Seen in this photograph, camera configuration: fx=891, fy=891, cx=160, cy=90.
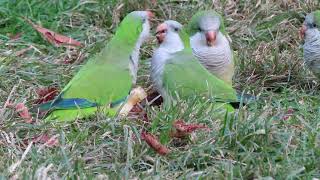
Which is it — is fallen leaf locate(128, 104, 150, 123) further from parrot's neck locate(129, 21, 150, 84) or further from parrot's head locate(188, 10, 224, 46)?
parrot's head locate(188, 10, 224, 46)

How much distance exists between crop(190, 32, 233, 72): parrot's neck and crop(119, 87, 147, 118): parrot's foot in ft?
1.60

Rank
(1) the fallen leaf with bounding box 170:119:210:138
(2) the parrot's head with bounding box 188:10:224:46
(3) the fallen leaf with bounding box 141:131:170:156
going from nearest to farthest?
(3) the fallen leaf with bounding box 141:131:170:156 → (1) the fallen leaf with bounding box 170:119:210:138 → (2) the parrot's head with bounding box 188:10:224:46

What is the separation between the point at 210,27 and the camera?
513 cm

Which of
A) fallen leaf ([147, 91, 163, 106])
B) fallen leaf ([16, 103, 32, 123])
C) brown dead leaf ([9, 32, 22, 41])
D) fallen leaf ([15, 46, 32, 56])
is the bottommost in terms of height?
fallen leaf ([147, 91, 163, 106])

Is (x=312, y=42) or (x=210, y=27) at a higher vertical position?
(x=210, y=27)

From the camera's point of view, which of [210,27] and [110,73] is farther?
[210,27]

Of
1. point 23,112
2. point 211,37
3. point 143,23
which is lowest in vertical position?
point 23,112

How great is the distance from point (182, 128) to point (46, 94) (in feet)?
3.76

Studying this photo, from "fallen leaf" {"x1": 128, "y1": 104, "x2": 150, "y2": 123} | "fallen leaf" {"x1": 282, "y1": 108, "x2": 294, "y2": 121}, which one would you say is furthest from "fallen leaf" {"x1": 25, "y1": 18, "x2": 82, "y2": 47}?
"fallen leaf" {"x1": 282, "y1": 108, "x2": 294, "y2": 121}

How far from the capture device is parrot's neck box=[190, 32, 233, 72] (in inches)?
200

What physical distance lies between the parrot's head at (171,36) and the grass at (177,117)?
0.38 meters

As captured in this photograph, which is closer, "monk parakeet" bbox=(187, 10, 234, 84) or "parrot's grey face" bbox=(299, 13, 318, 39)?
"monk parakeet" bbox=(187, 10, 234, 84)

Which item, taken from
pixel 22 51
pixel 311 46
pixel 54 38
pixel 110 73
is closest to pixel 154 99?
pixel 110 73

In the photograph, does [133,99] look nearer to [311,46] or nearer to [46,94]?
[46,94]
